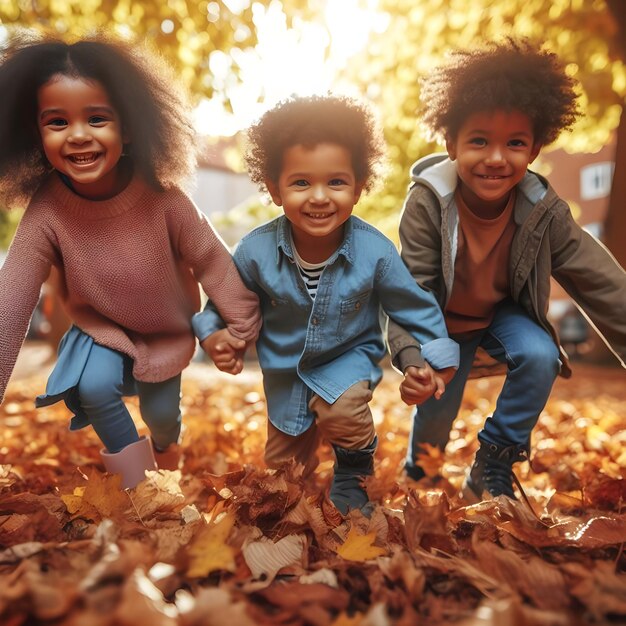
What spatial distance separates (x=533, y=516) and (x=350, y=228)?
1221mm

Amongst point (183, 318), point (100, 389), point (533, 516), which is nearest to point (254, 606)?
point (533, 516)

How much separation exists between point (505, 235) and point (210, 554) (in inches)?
68.7

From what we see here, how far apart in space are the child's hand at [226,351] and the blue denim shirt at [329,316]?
0.06 m

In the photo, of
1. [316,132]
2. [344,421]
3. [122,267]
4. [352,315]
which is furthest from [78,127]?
[344,421]

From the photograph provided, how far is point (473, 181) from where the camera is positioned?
97.3 inches

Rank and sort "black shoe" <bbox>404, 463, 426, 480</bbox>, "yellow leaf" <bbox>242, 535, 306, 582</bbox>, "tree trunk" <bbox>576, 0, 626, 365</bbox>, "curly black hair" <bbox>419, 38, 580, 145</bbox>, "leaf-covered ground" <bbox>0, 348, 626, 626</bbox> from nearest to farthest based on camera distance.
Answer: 1. "leaf-covered ground" <bbox>0, 348, 626, 626</bbox>
2. "yellow leaf" <bbox>242, 535, 306, 582</bbox>
3. "curly black hair" <bbox>419, 38, 580, 145</bbox>
4. "black shoe" <bbox>404, 463, 426, 480</bbox>
5. "tree trunk" <bbox>576, 0, 626, 365</bbox>

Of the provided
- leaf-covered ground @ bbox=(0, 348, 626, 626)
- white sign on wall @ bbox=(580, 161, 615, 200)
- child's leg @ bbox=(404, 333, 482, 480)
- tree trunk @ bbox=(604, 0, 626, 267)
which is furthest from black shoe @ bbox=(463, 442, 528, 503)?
white sign on wall @ bbox=(580, 161, 615, 200)

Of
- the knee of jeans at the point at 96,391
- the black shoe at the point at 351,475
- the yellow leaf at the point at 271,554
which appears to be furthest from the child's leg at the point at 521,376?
the knee of jeans at the point at 96,391

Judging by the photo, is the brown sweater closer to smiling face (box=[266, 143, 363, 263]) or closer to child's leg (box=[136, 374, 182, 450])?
smiling face (box=[266, 143, 363, 263])

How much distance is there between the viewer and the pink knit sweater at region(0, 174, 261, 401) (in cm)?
243

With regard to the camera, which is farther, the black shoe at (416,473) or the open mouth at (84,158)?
the black shoe at (416,473)

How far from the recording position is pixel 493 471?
2.63m

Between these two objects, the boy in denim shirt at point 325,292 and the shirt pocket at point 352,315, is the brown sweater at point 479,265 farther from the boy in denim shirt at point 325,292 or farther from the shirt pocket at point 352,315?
the shirt pocket at point 352,315

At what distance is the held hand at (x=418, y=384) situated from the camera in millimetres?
2330
